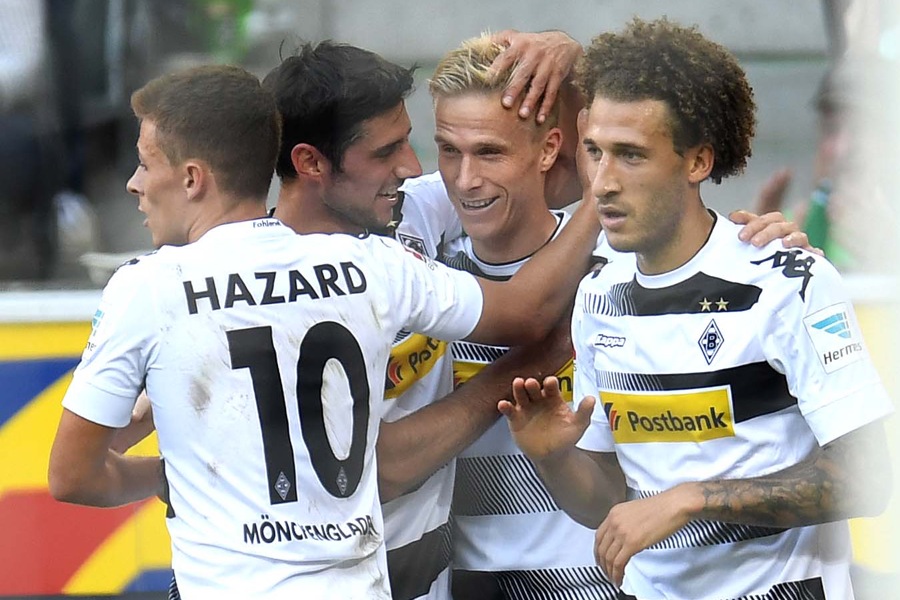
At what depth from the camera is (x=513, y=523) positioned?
2.26 metres

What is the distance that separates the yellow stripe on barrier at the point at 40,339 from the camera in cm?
261

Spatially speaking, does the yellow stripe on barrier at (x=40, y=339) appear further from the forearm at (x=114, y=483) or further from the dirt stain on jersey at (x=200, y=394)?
the dirt stain on jersey at (x=200, y=394)

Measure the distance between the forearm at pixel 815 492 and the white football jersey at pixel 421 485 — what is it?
0.58m

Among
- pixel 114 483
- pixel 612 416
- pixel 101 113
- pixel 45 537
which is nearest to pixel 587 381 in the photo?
pixel 612 416

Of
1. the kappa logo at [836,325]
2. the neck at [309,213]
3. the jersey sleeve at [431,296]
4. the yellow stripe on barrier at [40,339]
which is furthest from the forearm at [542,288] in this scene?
the yellow stripe on barrier at [40,339]

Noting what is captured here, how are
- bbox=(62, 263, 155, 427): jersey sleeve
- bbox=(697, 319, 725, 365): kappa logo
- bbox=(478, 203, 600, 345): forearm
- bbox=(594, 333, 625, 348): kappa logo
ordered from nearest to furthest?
bbox=(62, 263, 155, 427): jersey sleeve, bbox=(697, 319, 725, 365): kappa logo, bbox=(594, 333, 625, 348): kappa logo, bbox=(478, 203, 600, 345): forearm

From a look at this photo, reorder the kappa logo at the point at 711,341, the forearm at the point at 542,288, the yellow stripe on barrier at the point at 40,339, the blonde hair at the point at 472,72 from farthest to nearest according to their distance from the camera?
1. the yellow stripe on barrier at the point at 40,339
2. the blonde hair at the point at 472,72
3. the forearm at the point at 542,288
4. the kappa logo at the point at 711,341

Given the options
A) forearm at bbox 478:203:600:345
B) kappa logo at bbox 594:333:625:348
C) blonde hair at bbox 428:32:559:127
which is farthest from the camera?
blonde hair at bbox 428:32:559:127

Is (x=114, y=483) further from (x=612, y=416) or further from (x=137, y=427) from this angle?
(x=612, y=416)

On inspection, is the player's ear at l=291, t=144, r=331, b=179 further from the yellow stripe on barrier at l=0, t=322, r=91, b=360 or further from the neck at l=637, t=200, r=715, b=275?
the yellow stripe on barrier at l=0, t=322, r=91, b=360

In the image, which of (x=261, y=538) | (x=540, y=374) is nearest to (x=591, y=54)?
(x=540, y=374)

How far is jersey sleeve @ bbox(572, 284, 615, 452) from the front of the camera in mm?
1963

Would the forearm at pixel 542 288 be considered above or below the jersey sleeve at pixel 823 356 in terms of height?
below


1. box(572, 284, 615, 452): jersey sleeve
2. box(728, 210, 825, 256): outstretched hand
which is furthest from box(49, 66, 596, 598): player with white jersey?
box(728, 210, 825, 256): outstretched hand
